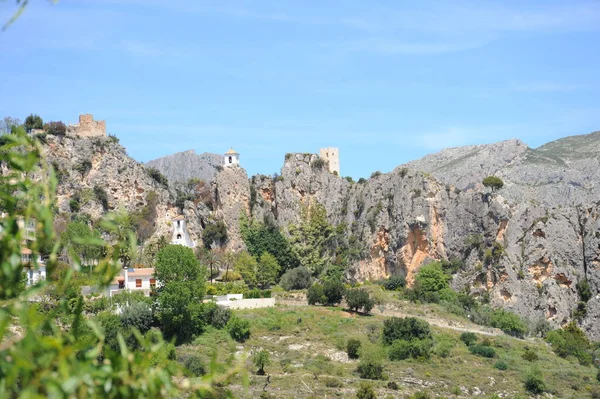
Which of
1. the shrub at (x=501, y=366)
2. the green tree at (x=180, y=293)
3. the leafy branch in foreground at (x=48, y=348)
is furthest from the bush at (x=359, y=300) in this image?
the leafy branch in foreground at (x=48, y=348)

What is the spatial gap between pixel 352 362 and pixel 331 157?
3456cm

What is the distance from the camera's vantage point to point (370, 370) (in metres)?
43.3

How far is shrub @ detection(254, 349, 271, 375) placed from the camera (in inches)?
1702

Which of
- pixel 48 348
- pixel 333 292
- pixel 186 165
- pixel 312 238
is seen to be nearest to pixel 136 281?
pixel 333 292

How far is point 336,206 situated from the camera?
2921 inches

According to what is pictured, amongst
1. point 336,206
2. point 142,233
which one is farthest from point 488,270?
point 142,233

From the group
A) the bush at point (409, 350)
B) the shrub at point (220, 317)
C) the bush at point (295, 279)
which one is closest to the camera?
the bush at point (409, 350)

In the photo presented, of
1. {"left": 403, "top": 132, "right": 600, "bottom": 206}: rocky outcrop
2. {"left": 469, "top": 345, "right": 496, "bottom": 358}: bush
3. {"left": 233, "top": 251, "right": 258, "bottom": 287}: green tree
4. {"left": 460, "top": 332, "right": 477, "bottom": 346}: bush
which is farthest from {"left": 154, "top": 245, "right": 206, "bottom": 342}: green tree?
{"left": 403, "top": 132, "right": 600, "bottom": 206}: rocky outcrop

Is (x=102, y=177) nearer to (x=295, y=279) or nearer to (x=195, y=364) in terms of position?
(x=295, y=279)

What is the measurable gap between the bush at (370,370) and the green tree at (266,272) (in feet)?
71.1

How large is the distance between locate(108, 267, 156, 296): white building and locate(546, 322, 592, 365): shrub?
2674 cm

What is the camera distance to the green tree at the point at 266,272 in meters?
64.9

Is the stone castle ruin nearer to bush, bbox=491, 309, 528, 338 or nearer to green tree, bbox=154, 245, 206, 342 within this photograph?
green tree, bbox=154, 245, 206, 342

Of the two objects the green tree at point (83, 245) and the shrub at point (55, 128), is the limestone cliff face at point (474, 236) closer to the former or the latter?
the shrub at point (55, 128)
